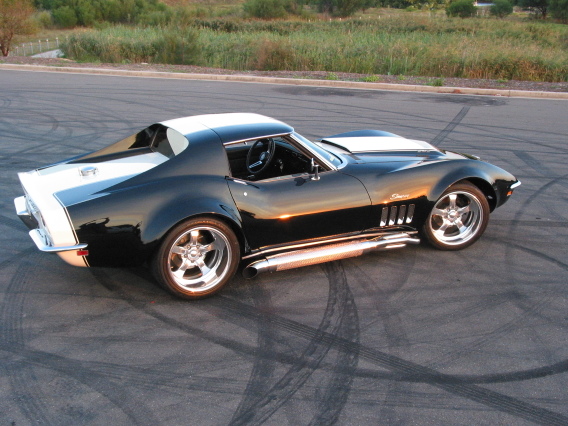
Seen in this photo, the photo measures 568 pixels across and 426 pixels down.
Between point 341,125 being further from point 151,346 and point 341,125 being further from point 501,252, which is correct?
point 151,346

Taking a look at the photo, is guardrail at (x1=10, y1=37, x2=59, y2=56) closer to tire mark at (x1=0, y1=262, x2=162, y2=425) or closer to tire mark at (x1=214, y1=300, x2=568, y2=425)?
tire mark at (x1=0, y1=262, x2=162, y2=425)

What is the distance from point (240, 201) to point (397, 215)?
157 centimetres

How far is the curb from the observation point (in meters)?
15.5

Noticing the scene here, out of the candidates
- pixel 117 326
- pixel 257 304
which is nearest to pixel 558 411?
pixel 257 304

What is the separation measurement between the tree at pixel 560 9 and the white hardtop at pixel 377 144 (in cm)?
5796

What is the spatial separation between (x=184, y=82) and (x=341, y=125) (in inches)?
276

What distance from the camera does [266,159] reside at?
5.67 meters

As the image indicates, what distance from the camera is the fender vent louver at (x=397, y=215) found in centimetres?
542

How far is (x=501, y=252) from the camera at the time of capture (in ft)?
19.1

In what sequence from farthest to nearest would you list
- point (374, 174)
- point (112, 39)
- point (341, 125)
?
point (112, 39), point (341, 125), point (374, 174)

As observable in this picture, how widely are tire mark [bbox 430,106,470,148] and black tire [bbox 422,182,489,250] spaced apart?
4119 mm

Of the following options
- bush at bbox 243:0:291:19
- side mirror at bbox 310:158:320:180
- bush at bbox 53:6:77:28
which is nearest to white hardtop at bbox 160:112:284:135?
side mirror at bbox 310:158:320:180

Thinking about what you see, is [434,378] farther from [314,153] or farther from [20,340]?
[20,340]

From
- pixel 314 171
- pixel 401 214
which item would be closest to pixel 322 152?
pixel 314 171
